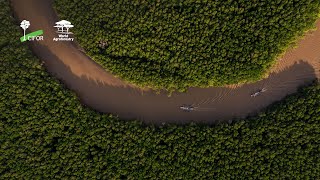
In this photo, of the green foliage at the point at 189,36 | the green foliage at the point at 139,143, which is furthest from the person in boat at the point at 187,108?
the green foliage at the point at 139,143

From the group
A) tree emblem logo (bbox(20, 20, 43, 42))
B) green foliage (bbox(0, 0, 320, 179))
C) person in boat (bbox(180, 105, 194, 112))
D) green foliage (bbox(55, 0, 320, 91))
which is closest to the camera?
green foliage (bbox(0, 0, 320, 179))

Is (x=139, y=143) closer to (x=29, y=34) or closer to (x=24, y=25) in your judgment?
(x=29, y=34)

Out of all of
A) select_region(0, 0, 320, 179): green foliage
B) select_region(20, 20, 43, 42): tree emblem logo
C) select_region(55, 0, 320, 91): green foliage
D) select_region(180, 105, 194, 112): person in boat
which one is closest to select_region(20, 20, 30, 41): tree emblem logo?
select_region(20, 20, 43, 42): tree emblem logo

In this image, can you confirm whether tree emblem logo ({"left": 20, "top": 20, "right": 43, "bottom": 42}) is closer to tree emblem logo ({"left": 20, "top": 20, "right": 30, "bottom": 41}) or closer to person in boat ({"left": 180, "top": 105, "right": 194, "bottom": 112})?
tree emblem logo ({"left": 20, "top": 20, "right": 30, "bottom": 41})

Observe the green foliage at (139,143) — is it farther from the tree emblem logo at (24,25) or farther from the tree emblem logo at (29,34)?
the tree emblem logo at (24,25)

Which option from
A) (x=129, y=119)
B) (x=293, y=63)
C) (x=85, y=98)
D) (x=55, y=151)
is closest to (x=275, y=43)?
(x=293, y=63)

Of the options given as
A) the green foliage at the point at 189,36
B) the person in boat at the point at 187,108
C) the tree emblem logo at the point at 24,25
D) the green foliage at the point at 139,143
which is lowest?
the green foliage at the point at 139,143
